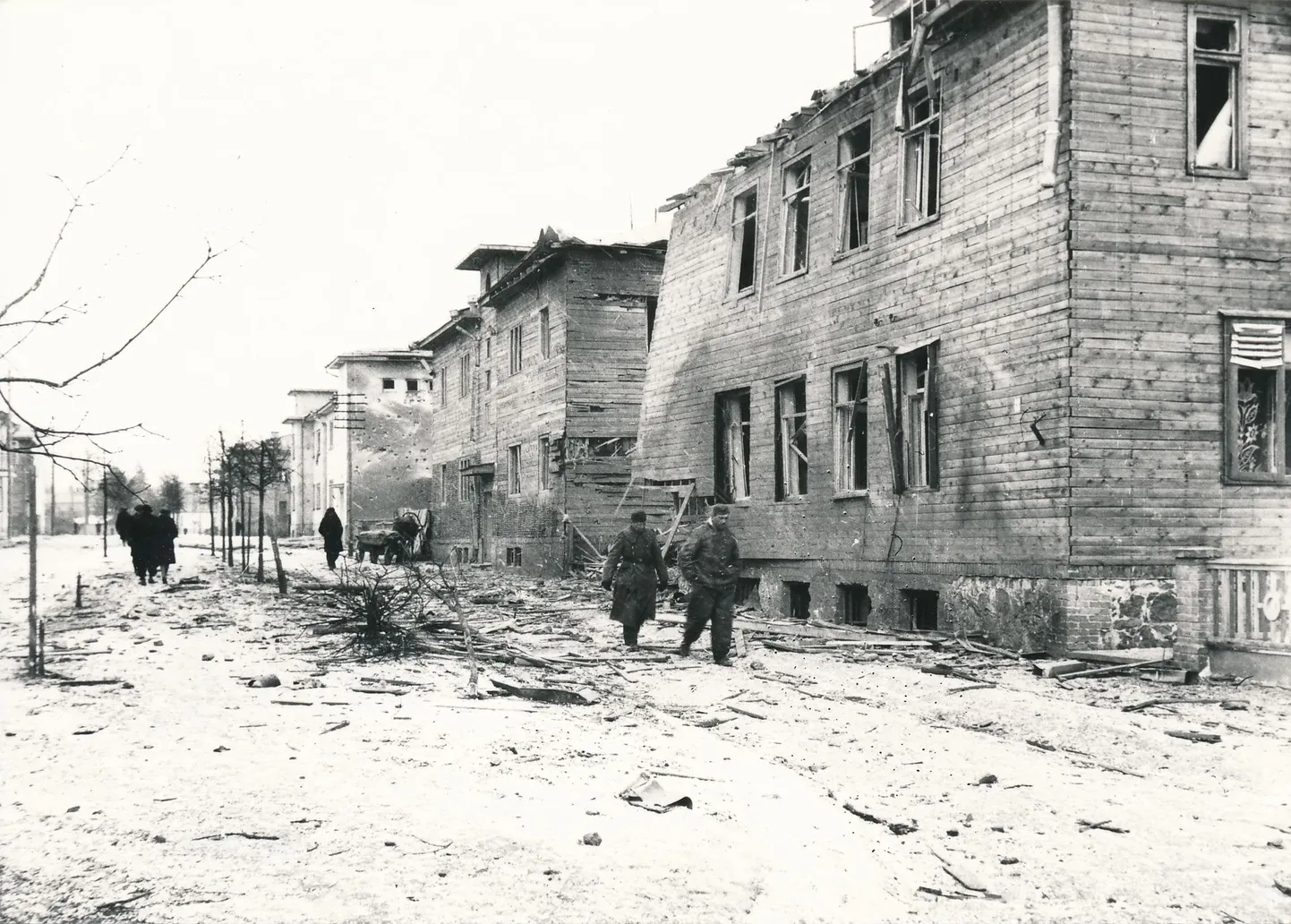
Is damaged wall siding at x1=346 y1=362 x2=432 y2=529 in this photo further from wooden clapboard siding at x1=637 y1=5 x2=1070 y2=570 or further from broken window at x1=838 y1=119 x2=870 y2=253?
broken window at x1=838 y1=119 x2=870 y2=253

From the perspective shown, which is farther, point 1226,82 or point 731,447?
point 731,447

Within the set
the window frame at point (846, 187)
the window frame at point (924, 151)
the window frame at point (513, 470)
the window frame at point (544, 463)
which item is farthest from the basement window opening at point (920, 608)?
the window frame at point (513, 470)

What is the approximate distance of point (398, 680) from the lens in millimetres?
11508

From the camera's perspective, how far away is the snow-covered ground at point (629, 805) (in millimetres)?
5195

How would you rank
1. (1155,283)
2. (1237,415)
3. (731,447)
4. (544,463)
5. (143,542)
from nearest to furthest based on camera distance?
(1155,283)
(1237,415)
(731,447)
(143,542)
(544,463)

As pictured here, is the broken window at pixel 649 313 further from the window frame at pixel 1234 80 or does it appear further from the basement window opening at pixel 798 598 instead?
the window frame at pixel 1234 80

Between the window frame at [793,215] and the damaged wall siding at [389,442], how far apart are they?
37.7 meters

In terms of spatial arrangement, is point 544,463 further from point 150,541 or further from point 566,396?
point 150,541

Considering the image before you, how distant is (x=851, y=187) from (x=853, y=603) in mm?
6373

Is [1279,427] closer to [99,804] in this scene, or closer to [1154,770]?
[1154,770]

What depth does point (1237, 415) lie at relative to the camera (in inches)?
521

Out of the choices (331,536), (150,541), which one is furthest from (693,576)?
(331,536)

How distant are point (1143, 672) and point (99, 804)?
383 inches

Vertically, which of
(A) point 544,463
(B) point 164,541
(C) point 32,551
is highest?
(A) point 544,463
